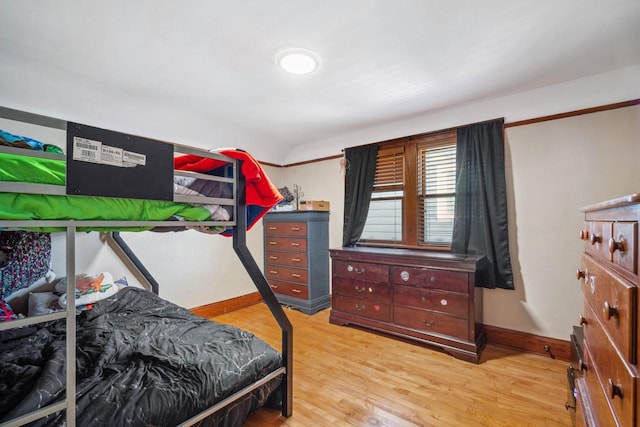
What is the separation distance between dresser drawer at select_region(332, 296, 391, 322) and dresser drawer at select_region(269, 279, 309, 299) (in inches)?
21.0

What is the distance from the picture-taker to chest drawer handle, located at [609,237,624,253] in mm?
801

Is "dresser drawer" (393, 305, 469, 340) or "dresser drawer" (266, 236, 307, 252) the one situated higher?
"dresser drawer" (266, 236, 307, 252)

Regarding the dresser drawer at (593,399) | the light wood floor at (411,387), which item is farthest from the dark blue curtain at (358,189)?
the dresser drawer at (593,399)

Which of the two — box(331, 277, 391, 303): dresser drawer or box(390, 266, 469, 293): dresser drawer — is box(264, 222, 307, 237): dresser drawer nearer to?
box(331, 277, 391, 303): dresser drawer

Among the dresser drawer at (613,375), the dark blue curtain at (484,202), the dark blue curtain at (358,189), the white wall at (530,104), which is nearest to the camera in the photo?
the dresser drawer at (613,375)

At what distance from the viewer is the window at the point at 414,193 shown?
Answer: 2964 mm

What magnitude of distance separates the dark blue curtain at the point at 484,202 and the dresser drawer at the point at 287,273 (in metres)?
1.77

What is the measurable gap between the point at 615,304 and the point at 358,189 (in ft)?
9.05

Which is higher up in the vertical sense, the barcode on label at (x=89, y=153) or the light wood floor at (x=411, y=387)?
the barcode on label at (x=89, y=153)

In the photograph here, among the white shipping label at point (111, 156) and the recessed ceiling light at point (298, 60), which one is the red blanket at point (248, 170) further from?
the recessed ceiling light at point (298, 60)

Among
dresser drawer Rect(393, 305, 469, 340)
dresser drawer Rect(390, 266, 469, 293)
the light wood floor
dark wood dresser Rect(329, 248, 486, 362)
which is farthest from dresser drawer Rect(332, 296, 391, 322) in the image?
dresser drawer Rect(390, 266, 469, 293)

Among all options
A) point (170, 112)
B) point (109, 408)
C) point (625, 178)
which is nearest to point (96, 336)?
point (109, 408)

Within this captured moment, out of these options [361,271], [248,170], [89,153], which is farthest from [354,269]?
[89,153]

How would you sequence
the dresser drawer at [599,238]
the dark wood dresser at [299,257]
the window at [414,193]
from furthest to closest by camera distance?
1. the dark wood dresser at [299,257]
2. the window at [414,193]
3. the dresser drawer at [599,238]
